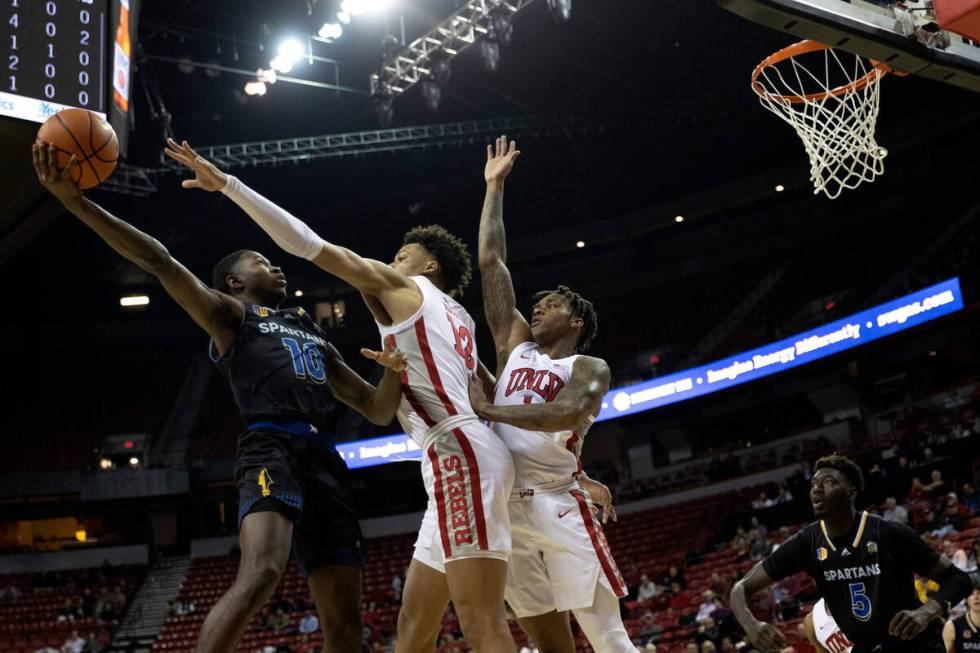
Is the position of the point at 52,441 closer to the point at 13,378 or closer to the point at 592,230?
the point at 13,378

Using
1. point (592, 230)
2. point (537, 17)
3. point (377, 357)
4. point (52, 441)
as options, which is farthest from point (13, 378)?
point (377, 357)

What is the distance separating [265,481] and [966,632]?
4556 mm

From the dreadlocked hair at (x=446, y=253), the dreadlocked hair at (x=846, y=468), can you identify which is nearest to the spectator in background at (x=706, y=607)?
the dreadlocked hair at (x=846, y=468)

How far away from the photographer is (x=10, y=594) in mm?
22484

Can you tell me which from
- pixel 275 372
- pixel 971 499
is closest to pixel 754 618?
pixel 275 372

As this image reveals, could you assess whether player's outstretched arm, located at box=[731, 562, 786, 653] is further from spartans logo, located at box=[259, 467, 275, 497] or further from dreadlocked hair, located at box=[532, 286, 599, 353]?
spartans logo, located at box=[259, 467, 275, 497]

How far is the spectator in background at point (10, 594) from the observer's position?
2230 cm

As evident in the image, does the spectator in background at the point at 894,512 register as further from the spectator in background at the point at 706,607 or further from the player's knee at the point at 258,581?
the player's knee at the point at 258,581

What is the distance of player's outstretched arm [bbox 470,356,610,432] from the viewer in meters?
3.97

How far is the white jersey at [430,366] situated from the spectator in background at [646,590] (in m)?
13.5

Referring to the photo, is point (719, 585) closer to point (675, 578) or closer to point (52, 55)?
point (675, 578)

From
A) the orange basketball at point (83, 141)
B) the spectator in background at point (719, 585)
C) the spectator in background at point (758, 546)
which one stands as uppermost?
the orange basketball at point (83, 141)

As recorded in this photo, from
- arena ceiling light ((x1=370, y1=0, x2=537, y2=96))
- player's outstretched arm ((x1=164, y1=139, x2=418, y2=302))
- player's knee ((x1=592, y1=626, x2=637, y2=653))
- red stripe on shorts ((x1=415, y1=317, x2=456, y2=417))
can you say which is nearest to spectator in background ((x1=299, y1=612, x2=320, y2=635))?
arena ceiling light ((x1=370, y1=0, x2=537, y2=96))

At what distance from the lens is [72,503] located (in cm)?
2584
